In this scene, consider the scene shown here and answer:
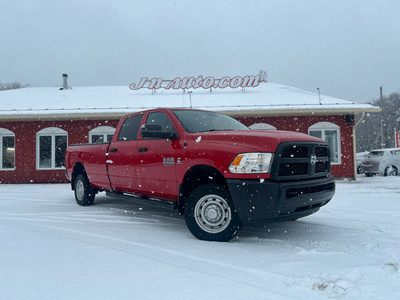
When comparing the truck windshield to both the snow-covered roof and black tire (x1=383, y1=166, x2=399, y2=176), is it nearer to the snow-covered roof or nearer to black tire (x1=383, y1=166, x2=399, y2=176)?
the snow-covered roof

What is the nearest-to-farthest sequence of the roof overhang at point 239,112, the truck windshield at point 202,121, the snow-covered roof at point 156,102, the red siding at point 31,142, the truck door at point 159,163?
the truck door at point 159,163, the truck windshield at point 202,121, the roof overhang at point 239,112, the snow-covered roof at point 156,102, the red siding at point 31,142

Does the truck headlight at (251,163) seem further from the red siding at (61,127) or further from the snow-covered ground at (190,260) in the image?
the red siding at (61,127)

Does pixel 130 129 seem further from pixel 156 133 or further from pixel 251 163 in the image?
pixel 251 163

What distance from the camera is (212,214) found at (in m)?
3.92

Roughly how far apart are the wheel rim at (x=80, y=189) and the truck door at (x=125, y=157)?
1460mm

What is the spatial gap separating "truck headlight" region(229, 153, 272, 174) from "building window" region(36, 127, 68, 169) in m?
12.8

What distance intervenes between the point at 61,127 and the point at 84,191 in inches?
354

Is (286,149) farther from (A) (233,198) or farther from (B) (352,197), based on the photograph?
(B) (352,197)

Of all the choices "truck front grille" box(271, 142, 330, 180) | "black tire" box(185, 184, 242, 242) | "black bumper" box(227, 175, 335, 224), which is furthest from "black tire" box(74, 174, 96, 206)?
"truck front grille" box(271, 142, 330, 180)

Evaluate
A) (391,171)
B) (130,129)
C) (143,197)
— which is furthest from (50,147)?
(391,171)

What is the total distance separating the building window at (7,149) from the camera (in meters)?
14.6

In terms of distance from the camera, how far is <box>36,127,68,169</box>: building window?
14531mm

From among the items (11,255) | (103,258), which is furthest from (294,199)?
(11,255)

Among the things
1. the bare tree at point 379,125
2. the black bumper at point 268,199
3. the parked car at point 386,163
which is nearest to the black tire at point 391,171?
the parked car at point 386,163
